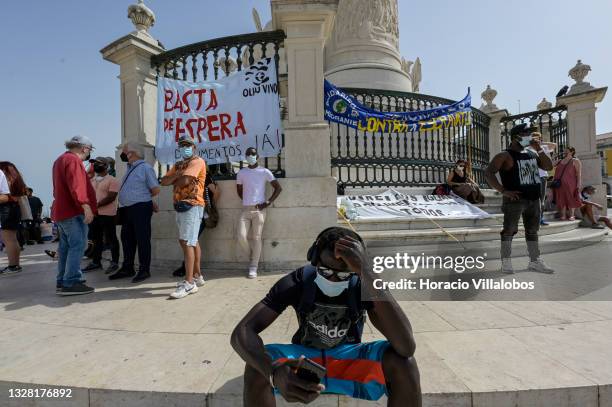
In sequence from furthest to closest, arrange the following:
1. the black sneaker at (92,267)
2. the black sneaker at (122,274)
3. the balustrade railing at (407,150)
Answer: the balustrade railing at (407,150), the black sneaker at (92,267), the black sneaker at (122,274)

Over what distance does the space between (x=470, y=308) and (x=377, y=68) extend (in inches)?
395

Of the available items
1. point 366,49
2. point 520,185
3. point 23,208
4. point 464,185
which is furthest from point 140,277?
point 366,49

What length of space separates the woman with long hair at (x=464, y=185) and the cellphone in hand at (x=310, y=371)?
6.97 metres

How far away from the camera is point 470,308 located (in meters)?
3.31

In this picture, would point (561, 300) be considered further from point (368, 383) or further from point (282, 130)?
point (282, 130)

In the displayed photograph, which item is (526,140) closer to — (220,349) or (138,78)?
(220,349)

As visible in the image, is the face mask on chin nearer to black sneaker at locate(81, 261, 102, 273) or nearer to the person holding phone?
the person holding phone

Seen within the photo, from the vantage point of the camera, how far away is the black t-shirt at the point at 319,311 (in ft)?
5.31

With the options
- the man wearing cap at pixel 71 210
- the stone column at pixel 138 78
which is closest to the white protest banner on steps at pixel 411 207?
the stone column at pixel 138 78

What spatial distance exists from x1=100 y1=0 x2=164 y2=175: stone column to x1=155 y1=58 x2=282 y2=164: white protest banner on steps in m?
0.38

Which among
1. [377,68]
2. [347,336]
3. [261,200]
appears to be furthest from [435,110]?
[347,336]

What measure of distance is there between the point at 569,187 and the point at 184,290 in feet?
30.2

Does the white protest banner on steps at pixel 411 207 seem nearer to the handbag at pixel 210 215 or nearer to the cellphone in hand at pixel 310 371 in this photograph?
the handbag at pixel 210 215

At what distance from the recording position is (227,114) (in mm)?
5316
